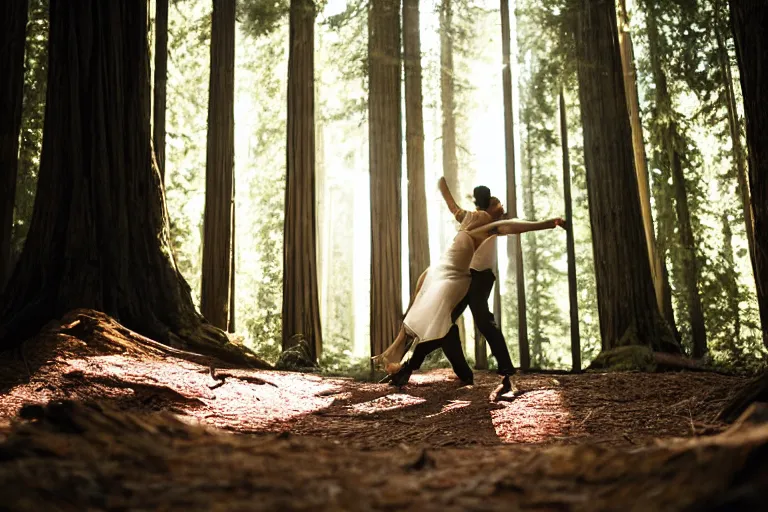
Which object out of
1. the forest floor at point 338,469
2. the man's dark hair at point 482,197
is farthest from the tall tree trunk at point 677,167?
the forest floor at point 338,469

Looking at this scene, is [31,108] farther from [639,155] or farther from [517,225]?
[639,155]

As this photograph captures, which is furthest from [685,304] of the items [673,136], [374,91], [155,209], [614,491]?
[614,491]

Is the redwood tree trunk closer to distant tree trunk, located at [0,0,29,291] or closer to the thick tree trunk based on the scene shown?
the thick tree trunk

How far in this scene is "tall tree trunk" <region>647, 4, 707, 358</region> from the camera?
11.6 metres

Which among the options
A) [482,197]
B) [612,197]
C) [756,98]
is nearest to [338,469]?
[756,98]

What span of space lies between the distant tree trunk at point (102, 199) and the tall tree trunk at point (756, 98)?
16.6ft

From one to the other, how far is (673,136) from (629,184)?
3.62 m

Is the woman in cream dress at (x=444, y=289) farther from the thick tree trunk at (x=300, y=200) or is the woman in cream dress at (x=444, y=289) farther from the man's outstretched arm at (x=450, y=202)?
the thick tree trunk at (x=300, y=200)

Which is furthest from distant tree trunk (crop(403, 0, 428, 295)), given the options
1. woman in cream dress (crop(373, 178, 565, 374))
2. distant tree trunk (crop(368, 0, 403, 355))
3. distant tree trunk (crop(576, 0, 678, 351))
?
woman in cream dress (crop(373, 178, 565, 374))

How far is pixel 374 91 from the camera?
Answer: 1212 cm

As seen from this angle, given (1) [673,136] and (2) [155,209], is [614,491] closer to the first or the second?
(2) [155,209]

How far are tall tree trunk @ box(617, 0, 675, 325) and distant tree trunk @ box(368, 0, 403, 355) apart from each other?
167 inches

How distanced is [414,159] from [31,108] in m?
7.38

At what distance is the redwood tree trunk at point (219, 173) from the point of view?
1005 centimetres
